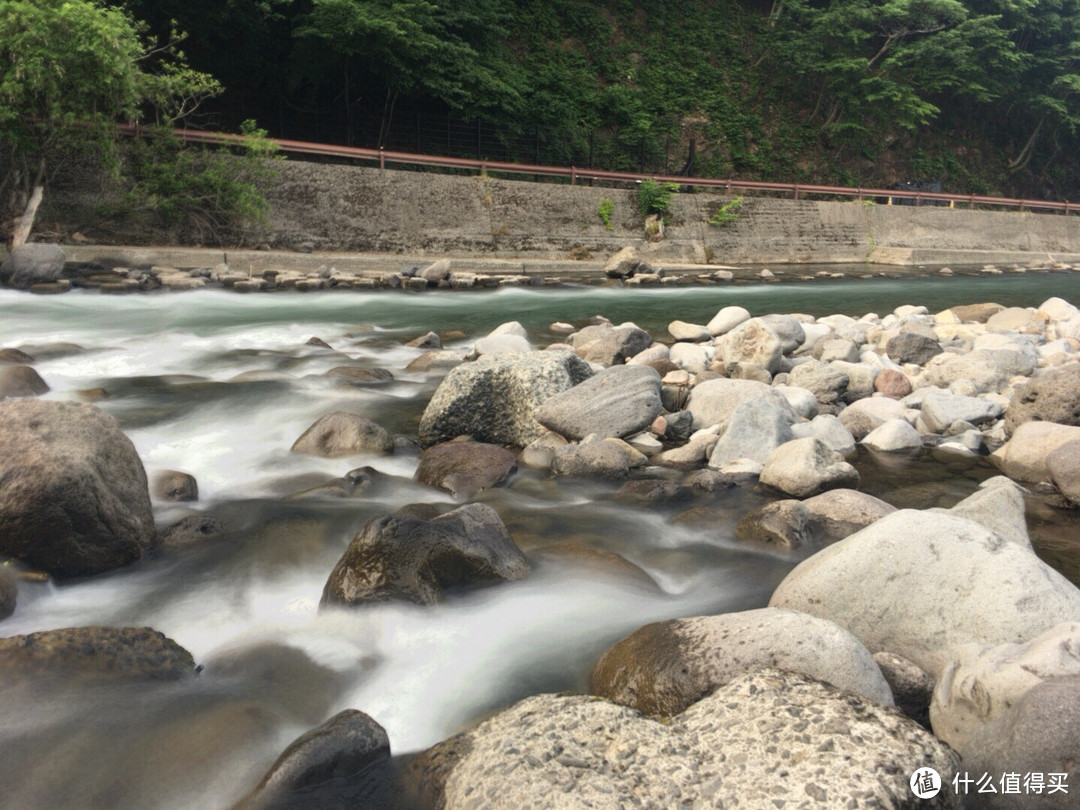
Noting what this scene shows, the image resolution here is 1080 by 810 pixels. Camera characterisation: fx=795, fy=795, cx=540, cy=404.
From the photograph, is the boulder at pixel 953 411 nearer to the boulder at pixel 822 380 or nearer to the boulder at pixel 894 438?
the boulder at pixel 894 438

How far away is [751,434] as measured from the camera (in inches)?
220

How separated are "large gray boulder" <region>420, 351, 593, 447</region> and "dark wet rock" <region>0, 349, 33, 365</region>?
465 centimetres

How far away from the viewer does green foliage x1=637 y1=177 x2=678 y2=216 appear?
22312 mm

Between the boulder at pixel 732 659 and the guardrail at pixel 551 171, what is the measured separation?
15.5 meters

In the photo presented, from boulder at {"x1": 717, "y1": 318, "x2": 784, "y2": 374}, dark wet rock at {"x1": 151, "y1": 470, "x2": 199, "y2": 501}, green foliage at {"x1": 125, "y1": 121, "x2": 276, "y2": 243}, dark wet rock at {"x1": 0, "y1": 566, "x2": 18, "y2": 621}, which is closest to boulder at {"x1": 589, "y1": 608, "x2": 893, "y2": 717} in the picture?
dark wet rock at {"x1": 0, "y1": 566, "x2": 18, "y2": 621}

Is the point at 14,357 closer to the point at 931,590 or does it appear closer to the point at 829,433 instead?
the point at 829,433

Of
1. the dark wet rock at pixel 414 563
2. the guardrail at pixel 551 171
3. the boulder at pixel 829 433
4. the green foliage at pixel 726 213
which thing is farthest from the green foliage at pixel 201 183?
the dark wet rock at pixel 414 563

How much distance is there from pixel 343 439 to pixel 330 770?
3.33 meters

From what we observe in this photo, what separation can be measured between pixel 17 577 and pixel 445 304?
10793 mm

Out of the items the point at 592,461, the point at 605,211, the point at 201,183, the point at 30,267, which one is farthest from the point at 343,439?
the point at 605,211

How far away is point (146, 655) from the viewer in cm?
302

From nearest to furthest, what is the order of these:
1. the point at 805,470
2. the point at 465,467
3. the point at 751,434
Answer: the point at 805,470 → the point at 465,467 → the point at 751,434

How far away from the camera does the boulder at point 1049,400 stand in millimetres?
5852

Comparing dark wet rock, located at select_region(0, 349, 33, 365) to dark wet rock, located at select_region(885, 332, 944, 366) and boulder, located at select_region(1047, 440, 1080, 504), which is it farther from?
dark wet rock, located at select_region(885, 332, 944, 366)
